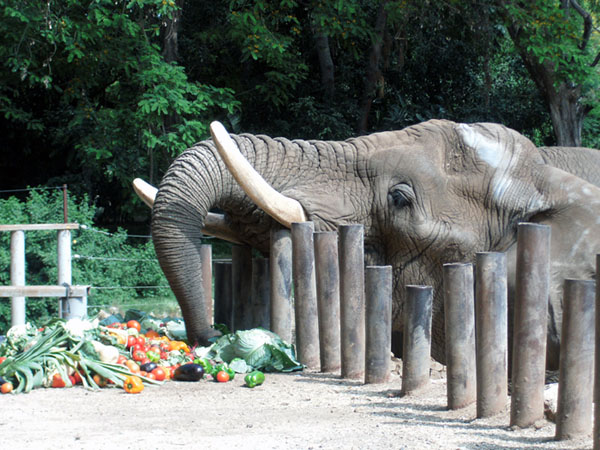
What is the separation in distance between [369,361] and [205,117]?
369 inches

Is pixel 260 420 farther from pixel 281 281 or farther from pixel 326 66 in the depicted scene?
pixel 326 66

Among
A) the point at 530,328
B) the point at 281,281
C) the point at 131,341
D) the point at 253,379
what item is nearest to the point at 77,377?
the point at 131,341

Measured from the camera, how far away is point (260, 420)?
4.68 meters

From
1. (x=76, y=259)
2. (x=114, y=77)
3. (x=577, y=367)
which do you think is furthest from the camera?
(x=114, y=77)

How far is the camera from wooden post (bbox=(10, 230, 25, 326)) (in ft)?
30.9

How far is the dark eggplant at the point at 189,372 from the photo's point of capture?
5984 mm

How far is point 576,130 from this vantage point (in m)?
14.1

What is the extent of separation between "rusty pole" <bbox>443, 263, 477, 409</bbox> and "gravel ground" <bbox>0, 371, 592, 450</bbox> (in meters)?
0.13

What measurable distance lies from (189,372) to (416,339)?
5.79 ft

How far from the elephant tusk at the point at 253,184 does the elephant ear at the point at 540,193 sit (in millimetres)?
1404

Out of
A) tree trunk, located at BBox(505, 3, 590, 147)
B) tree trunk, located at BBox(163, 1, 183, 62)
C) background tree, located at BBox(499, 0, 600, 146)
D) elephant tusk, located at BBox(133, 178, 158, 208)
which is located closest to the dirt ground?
elephant tusk, located at BBox(133, 178, 158, 208)

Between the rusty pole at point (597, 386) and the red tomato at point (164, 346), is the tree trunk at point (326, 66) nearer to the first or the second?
the red tomato at point (164, 346)

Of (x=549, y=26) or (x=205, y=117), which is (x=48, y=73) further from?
(x=549, y=26)

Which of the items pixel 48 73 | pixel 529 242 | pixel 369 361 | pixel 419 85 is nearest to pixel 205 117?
pixel 48 73
